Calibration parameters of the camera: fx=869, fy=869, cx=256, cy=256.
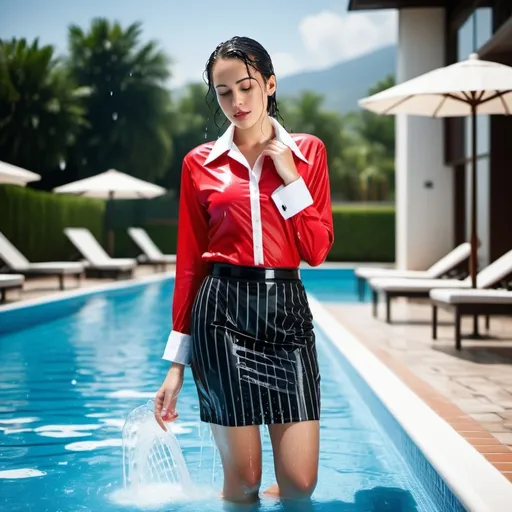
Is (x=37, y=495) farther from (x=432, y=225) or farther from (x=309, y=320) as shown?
(x=432, y=225)

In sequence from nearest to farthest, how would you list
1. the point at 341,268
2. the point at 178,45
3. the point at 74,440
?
the point at 74,440, the point at 341,268, the point at 178,45

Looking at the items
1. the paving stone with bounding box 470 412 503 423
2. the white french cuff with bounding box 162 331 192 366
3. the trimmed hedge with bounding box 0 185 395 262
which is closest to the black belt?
the white french cuff with bounding box 162 331 192 366

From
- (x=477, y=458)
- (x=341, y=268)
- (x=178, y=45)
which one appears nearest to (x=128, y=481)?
(x=477, y=458)

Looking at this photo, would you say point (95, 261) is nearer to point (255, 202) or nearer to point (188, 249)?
point (188, 249)

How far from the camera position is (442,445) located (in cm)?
331

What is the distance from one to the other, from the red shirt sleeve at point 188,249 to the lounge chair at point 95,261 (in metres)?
14.2

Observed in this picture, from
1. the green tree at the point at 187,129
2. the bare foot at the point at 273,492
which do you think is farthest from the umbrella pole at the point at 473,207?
the green tree at the point at 187,129

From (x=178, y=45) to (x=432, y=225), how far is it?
93272mm

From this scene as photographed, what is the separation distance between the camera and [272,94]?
95.0 inches

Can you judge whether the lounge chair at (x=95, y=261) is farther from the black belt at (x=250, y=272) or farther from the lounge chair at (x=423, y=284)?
the black belt at (x=250, y=272)

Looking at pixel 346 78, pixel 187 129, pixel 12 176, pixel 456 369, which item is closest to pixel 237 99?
pixel 456 369

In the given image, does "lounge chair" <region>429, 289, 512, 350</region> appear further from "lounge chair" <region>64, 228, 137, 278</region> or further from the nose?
"lounge chair" <region>64, 228, 137, 278</region>

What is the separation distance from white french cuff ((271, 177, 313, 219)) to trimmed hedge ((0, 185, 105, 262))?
1480 centimetres

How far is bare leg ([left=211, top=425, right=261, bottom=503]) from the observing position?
7.69 feet
